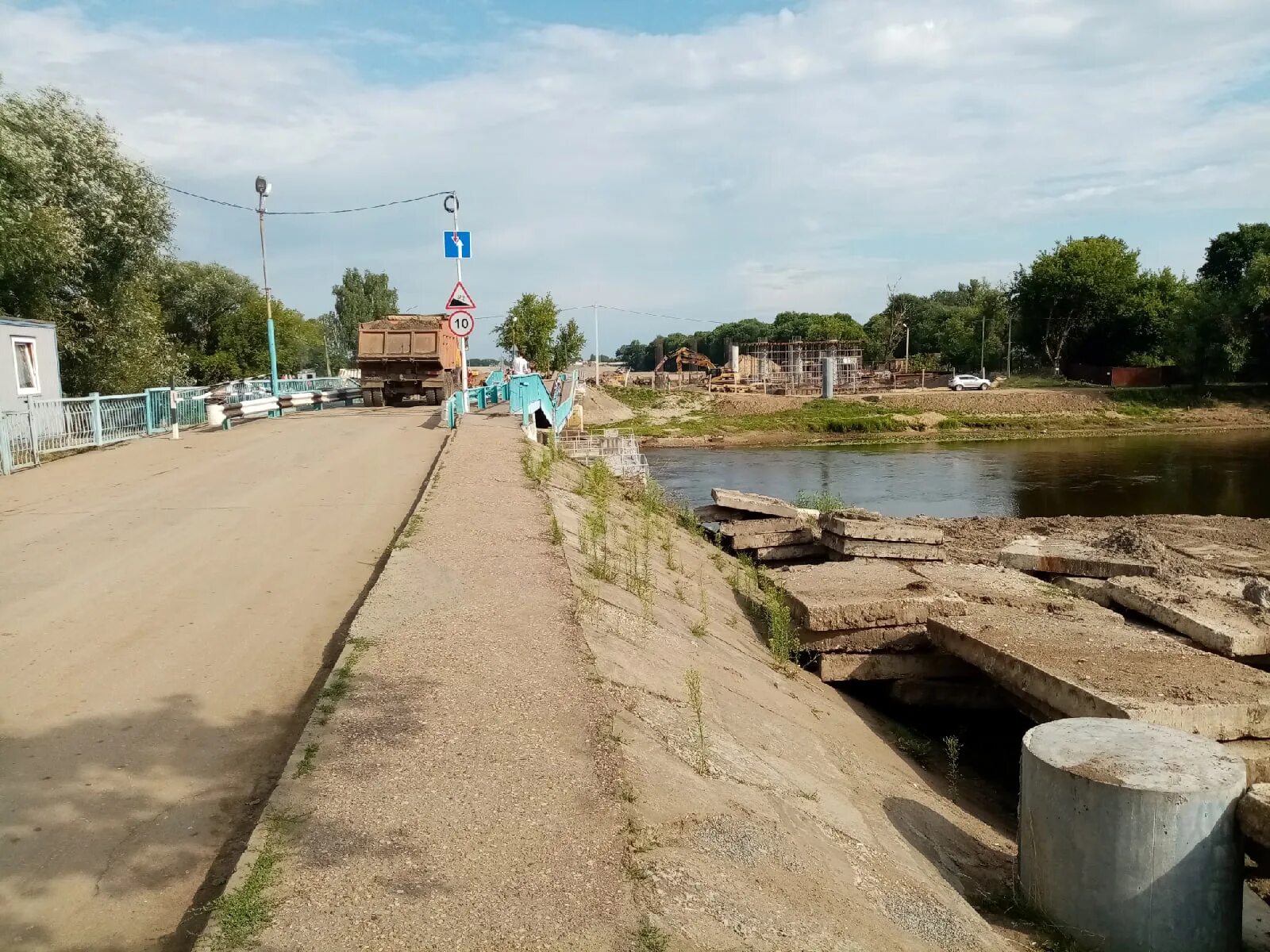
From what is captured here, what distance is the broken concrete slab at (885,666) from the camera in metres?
8.53

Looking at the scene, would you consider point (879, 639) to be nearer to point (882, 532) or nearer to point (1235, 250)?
point (882, 532)

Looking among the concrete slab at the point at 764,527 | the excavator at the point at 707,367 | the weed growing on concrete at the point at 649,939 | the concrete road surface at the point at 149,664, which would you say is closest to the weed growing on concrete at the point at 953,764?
the weed growing on concrete at the point at 649,939

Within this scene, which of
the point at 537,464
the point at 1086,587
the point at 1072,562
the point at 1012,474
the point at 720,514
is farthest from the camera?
the point at 1012,474

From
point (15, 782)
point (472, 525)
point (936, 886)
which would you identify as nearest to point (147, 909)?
point (15, 782)

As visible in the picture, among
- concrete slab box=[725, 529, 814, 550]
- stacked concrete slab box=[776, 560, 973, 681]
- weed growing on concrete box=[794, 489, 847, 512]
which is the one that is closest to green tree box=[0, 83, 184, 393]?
concrete slab box=[725, 529, 814, 550]

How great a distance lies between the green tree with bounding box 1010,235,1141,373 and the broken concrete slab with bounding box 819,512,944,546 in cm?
5520

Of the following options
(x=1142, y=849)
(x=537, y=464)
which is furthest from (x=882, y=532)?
(x=1142, y=849)

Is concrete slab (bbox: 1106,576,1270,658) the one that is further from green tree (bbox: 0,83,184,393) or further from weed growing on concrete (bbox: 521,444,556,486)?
green tree (bbox: 0,83,184,393)

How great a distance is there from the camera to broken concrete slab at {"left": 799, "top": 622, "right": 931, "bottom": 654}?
852cm

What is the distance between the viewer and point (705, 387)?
61344mm

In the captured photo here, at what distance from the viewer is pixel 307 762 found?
4.16 m

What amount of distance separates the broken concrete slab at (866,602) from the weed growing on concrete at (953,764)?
4.12 feet

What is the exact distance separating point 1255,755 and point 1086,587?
4.82m

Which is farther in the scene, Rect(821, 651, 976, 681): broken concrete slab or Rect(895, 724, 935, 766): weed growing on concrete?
Rect(821, 651, 976, 681): broken concrete slab
